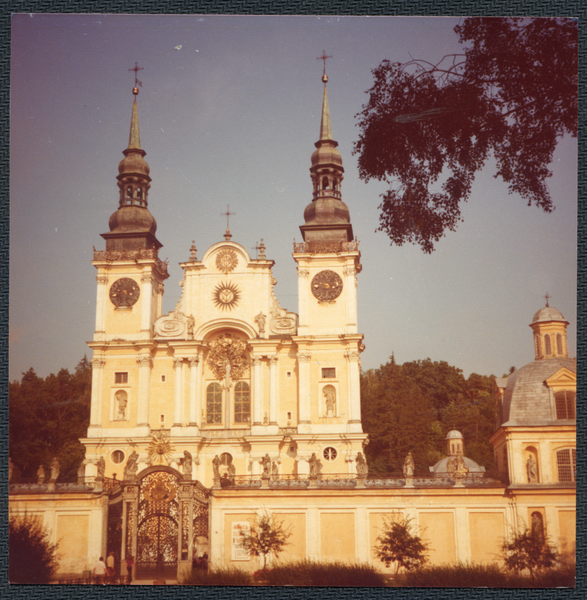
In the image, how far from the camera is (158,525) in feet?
62.1

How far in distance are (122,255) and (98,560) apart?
38.5 ft

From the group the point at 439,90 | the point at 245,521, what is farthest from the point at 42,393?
the point at 439,90

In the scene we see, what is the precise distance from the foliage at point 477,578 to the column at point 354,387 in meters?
9.32

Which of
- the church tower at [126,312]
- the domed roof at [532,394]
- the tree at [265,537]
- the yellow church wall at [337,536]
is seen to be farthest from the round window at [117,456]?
the domed roof at [532,394]

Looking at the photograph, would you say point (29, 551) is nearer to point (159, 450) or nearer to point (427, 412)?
point (159, 450)

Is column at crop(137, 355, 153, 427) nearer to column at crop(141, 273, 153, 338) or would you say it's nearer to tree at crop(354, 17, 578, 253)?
column at crop(141, 273, 153, 338)

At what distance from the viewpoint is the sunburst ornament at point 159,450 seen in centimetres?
2434

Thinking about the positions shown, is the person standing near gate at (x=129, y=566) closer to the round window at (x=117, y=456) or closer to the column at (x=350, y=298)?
the round window at (x=117, y=456)

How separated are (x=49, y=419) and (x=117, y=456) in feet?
16.6

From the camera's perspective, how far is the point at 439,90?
1234 cm

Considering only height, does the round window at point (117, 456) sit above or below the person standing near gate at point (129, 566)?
above

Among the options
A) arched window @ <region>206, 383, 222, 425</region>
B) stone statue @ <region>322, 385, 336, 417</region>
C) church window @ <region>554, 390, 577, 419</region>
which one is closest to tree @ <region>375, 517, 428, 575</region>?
church window @ <region>554, 390, 577, 419</region>

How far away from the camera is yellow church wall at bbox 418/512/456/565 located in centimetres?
1655

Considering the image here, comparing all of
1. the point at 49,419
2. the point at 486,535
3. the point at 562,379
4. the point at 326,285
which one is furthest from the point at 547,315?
the point at 49,419
